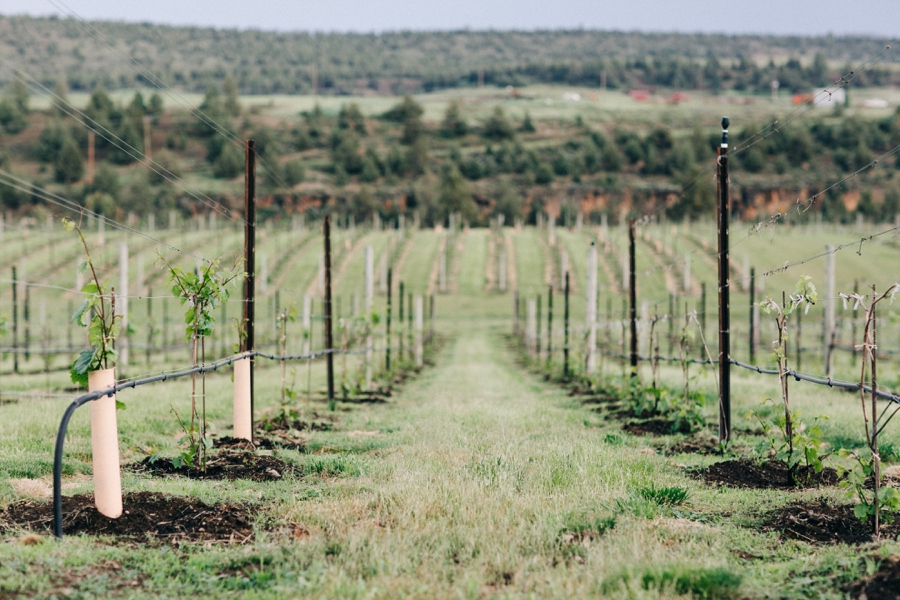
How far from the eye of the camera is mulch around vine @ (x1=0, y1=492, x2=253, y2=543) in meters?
4.61

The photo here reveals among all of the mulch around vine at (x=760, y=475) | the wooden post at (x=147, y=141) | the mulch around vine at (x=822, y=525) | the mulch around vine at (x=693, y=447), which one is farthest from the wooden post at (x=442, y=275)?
the wooden post at (x=147, y=141)

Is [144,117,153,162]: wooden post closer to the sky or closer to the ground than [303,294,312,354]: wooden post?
closer to the sky

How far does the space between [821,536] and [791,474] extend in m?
1.67

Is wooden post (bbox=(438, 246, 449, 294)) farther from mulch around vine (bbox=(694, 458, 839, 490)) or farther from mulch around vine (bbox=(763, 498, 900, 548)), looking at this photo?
mulch around vine (bbox=(763, 498, 900, 548))

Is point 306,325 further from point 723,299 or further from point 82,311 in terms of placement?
point 82,311

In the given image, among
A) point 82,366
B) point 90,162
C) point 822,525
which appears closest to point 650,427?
point 822,525

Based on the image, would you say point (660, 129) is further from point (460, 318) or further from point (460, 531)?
point (460, 531)

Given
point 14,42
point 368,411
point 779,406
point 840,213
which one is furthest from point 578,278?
point 14,42

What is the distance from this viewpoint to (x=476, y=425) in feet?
29.9

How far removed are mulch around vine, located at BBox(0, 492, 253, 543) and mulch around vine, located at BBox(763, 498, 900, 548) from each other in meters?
3.32

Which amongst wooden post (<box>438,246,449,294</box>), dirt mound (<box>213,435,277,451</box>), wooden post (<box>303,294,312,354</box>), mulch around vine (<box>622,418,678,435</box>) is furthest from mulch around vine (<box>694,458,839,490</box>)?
wooden post (<box>438,246,449,294</box>)

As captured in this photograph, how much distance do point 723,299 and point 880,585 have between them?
5289 mm

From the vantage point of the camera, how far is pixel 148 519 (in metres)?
4.86

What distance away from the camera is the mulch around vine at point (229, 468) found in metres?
6.46
